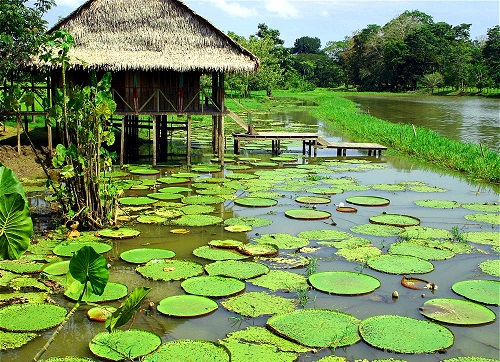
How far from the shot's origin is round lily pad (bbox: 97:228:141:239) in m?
7.92

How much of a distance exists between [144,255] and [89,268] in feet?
12.0

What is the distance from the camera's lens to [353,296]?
610cm

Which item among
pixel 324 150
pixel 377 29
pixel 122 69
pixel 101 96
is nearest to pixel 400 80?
pixel 377 29

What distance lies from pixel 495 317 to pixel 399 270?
1393 millimetres

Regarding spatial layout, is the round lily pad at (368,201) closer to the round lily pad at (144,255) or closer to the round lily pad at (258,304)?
the round lily pad at (144,255)

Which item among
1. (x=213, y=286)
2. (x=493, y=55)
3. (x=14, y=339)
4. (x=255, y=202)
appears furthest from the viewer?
(x=493, y=55)

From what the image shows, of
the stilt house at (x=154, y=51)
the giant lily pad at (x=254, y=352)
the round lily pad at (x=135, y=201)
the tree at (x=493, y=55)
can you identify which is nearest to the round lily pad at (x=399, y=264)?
the giant lily pad at (x=254, y=352)

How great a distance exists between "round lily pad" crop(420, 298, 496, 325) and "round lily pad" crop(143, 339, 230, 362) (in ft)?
7.08

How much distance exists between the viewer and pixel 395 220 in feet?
29.7

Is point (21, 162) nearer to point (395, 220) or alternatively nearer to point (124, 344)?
point (395, 220)

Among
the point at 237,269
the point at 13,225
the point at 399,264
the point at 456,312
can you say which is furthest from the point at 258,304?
the point at 13,225

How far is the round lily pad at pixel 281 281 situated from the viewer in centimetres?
629

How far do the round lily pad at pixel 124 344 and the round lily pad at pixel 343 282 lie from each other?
2.08 meters

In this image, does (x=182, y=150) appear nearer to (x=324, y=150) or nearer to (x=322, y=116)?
(x=324, y=150)
